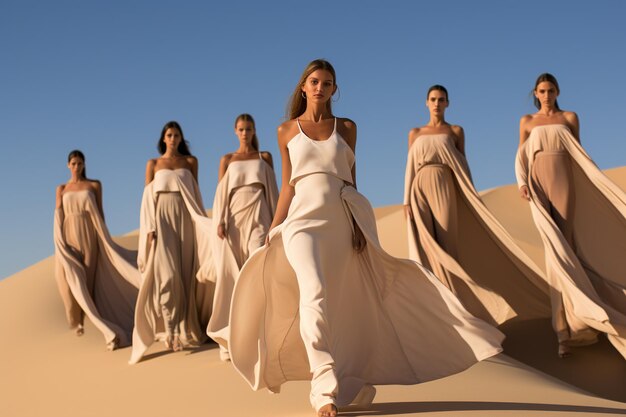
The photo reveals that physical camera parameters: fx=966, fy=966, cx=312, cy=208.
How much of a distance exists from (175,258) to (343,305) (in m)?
6.61

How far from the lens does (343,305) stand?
6359 mm

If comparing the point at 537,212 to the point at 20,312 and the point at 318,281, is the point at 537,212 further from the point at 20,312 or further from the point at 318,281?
the point at 20,312

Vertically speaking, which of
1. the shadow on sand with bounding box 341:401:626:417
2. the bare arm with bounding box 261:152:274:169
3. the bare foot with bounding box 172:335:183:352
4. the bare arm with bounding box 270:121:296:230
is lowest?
the bare foot with bounding box 172:335:183:352

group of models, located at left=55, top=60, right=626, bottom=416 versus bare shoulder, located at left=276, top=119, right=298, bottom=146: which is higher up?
bare shoulder, located at left=276, top=119, right=298, bottom=146

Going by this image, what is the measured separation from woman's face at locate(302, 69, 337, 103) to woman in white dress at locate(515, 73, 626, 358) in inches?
217

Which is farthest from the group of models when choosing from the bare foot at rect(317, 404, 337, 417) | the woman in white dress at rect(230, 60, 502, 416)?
the bare foot at rect(317, 404, 337, 417)

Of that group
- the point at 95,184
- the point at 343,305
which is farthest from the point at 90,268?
the point at 343,305

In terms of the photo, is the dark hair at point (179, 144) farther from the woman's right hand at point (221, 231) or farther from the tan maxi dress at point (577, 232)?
the tan maxi dress at point (577, 232)

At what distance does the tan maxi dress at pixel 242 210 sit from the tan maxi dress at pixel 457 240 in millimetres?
1812

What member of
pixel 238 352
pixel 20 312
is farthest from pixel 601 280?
pixel 20 312

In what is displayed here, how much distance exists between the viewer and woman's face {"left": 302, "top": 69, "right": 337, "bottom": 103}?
638 centimetres

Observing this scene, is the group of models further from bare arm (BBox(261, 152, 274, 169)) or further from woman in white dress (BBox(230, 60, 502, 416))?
bare arm (BBox(261, 152, 274, 169))

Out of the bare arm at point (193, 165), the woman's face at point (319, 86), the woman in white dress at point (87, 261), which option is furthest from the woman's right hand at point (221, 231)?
the woman's face at point (319, 86)

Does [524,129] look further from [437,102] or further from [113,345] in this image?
[113,345]
